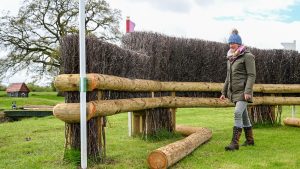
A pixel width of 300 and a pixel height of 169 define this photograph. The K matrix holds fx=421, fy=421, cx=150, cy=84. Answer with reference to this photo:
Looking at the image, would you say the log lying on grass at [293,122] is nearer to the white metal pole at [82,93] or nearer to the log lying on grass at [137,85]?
the log lying on grass at [137,85]

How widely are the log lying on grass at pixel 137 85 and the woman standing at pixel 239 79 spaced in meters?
1.65

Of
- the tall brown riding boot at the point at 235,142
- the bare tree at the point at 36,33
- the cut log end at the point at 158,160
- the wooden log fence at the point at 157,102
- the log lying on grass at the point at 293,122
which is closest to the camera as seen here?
the cut log end at the point at 158,160

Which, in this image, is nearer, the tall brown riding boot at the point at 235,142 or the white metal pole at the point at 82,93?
the white metal pole at the point at 82,93

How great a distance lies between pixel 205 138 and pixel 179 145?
1897 mm

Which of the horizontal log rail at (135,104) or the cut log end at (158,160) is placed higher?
the horizontal log rail at (135,104)

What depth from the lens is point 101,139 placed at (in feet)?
20.6

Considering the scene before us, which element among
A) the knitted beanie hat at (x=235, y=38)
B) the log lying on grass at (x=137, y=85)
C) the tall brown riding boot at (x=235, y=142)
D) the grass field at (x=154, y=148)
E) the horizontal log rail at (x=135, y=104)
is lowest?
the grass field at (x=154, y=148)

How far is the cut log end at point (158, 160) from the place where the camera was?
550cm

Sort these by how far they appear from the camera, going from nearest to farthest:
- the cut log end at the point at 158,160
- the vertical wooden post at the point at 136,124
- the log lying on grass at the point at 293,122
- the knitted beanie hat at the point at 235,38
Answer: the cut log end at the point at 158,160
the knitted beanie hat at the point at 235,38
the vertical wooden post at the point at 136,124
the log lying on grass at the point at 293,122

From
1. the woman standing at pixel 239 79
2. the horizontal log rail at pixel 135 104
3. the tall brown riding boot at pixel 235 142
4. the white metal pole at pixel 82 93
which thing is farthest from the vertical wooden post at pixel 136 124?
the white metal pole at pixel 82 93

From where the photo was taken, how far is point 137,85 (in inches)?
303

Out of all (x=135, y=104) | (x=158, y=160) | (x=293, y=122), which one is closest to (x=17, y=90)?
(x=293, y=122)

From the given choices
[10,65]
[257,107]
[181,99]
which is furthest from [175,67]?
[10,65]

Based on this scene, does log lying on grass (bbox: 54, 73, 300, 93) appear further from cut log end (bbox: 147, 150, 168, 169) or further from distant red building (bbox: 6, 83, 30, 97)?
distant red building (bbox: 6, 83, 30, 97)
